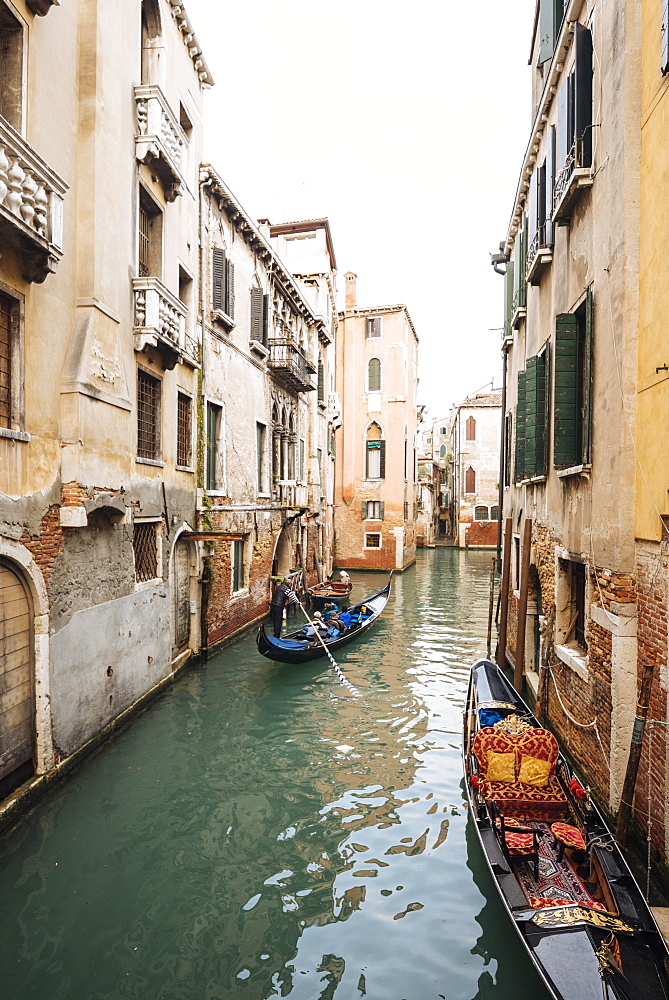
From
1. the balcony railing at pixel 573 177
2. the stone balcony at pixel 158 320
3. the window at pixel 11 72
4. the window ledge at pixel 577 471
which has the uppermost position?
the window at pixel 11 72

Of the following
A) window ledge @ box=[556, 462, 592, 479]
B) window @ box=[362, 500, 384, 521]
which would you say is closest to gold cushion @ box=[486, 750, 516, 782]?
window ledge @ box=[556, 462, 592, 479]

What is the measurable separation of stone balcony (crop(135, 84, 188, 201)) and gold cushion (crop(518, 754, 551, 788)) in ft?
28.0

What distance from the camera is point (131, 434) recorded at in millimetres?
8164

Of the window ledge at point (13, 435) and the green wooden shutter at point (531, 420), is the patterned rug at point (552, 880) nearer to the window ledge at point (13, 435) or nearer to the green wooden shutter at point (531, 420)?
the green wooden shutter at point (531, 420)

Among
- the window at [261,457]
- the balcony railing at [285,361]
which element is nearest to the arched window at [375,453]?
the balcony railing at [285,361]

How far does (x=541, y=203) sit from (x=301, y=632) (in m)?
8.51

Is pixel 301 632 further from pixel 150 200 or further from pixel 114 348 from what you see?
pixel 150 200

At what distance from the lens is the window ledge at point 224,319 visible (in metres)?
11.8

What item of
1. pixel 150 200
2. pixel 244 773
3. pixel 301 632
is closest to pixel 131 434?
pixel 150 200

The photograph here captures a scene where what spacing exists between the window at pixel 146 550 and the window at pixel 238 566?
11.2 ft

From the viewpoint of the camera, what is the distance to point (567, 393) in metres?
6.57

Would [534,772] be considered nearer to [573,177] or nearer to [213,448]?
[573,177]

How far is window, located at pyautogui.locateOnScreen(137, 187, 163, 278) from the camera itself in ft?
30.1

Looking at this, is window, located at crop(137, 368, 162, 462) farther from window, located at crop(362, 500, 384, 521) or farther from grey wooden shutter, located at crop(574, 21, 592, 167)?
window, located at crop(362, 500, 384, 521)
